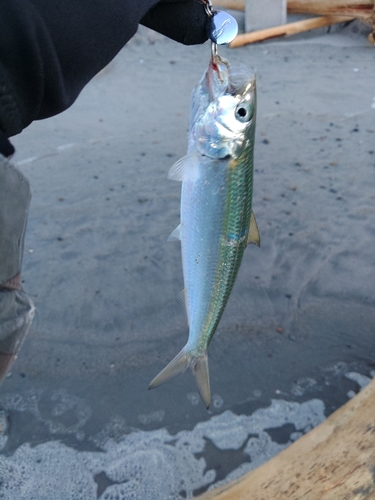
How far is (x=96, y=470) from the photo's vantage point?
7.76 ft

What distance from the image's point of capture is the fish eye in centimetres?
137

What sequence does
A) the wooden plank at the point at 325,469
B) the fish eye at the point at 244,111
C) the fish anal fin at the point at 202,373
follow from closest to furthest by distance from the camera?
the fish eye at the point at 244,111 < the wooden plank at the point at 325,469 < the fish anal fin at the point at 202,373

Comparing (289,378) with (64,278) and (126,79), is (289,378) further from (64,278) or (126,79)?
(126,79)

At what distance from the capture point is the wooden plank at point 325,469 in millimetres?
1494

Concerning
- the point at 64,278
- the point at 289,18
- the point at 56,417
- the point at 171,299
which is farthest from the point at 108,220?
the point at 289,18

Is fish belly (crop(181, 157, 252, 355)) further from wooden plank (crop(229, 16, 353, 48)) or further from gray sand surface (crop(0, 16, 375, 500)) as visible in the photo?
wooden plank (crop(229, 16, 353, 48))

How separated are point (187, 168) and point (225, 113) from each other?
176 mm

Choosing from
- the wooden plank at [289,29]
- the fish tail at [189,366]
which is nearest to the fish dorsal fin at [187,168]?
the fish tail at [189,366]

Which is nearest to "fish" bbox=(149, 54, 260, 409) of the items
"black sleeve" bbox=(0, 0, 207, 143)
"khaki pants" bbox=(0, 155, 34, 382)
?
"black sleeve" bbox=(0, 0, 207, 143)

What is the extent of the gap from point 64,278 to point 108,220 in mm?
634

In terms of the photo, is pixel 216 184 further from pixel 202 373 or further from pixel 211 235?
pixel 202 373

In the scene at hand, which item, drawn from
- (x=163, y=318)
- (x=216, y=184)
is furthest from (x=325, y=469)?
(x=163, y=318)

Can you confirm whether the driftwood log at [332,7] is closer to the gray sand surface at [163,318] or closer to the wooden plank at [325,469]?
the gray sand surface at [163,318]

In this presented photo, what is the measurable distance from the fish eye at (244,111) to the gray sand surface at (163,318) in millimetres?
1634
